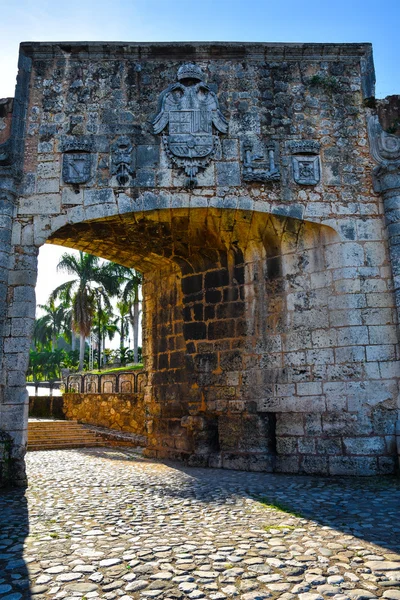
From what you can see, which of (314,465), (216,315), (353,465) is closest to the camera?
(353,465)

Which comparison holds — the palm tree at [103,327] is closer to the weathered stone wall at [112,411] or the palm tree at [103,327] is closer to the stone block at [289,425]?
the weathered stone wall at [112,411]

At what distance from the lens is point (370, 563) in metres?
2.73

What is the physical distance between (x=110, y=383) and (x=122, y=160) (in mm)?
8039

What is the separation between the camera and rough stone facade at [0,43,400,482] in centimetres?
575

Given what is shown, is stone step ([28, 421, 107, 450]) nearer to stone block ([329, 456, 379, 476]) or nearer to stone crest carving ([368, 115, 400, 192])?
stone block ([329, 456, 379, 476])

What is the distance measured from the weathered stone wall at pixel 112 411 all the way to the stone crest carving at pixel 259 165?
19.5ft

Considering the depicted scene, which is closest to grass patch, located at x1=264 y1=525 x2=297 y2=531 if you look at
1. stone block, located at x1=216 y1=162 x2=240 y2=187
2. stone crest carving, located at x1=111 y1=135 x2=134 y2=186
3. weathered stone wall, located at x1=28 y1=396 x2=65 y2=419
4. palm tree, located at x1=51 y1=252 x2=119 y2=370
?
stone block, located at x1=216 y1=162 x2=240 y2=187

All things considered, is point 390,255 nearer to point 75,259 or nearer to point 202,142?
point 202,142

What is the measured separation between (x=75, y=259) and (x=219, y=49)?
22161 mm

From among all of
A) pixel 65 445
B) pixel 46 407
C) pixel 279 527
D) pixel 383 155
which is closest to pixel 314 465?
pixel 279 527

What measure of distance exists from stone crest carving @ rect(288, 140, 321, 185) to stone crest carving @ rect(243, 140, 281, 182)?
10.4 inches

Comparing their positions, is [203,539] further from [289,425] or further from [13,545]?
[289,425]

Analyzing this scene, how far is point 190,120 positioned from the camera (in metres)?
6.30

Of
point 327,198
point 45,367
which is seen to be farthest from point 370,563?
point 45,367
